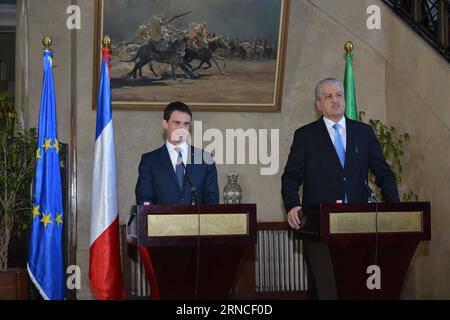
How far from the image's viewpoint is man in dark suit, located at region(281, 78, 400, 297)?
3943mm

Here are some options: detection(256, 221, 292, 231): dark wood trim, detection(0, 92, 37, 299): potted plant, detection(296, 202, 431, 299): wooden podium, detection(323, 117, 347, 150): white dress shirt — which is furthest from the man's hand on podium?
detection(256, 221, 292, 231): dark wood trim

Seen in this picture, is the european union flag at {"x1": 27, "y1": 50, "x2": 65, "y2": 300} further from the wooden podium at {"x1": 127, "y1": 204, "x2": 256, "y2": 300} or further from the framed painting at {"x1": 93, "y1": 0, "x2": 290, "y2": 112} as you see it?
the wooden podium at {"x1": 127, "y1": 204, "x2": 256, "y2": 300}

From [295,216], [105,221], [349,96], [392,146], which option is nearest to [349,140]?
[295,216]

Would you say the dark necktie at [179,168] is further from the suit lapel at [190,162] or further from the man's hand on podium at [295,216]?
the man's hand on podium at [295,216]

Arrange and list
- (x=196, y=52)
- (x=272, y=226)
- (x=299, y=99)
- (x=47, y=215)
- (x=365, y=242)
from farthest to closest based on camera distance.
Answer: (x=299, y=99), (x=196, y=52), (x=272, y=226), (x=47, y=215), (x=365, y=242)

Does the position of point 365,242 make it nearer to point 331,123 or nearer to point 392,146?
point 331,123

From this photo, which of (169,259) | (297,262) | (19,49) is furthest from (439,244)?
(19,49)

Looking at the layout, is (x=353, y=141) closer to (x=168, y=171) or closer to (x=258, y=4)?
(x=168, y=171)

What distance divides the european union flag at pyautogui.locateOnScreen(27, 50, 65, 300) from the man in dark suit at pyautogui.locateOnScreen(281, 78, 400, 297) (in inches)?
88.1

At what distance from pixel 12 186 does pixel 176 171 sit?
2.12 metres

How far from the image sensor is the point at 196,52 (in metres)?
7.21

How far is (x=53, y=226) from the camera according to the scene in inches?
214

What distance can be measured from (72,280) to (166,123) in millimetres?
3083

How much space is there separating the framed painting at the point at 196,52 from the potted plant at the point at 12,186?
116 centimetres
